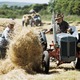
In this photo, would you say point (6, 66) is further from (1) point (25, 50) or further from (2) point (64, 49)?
(2) point (64, 49)

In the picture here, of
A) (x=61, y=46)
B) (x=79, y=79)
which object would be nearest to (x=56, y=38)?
(x=61, y=46)

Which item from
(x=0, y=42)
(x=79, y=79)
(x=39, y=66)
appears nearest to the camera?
(x=79, y=79)

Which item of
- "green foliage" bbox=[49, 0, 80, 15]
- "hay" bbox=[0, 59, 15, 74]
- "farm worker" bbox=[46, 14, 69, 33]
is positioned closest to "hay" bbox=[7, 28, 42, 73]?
"hay" bbox=[0, 59, 15, 74]

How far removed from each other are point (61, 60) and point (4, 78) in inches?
89.0

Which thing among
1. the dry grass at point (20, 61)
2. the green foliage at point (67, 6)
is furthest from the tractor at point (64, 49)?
the green foliage at point (67, 6)

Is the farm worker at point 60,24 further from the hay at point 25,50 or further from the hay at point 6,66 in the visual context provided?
the hay at point 6,66

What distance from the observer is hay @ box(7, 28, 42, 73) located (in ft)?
35.3

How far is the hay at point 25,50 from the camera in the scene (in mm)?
10766

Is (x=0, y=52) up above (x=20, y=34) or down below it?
below

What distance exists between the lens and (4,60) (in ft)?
38.0

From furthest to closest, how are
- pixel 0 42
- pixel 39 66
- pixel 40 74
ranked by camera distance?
pixel 0 42
pixel 39 66
pixel 40 74

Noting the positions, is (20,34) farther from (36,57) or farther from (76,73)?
(76,73)

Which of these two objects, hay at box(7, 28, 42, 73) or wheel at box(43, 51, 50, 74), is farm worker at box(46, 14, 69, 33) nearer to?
wheel at box(43, 51, 50, 74)

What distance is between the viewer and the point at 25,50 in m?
10.8
